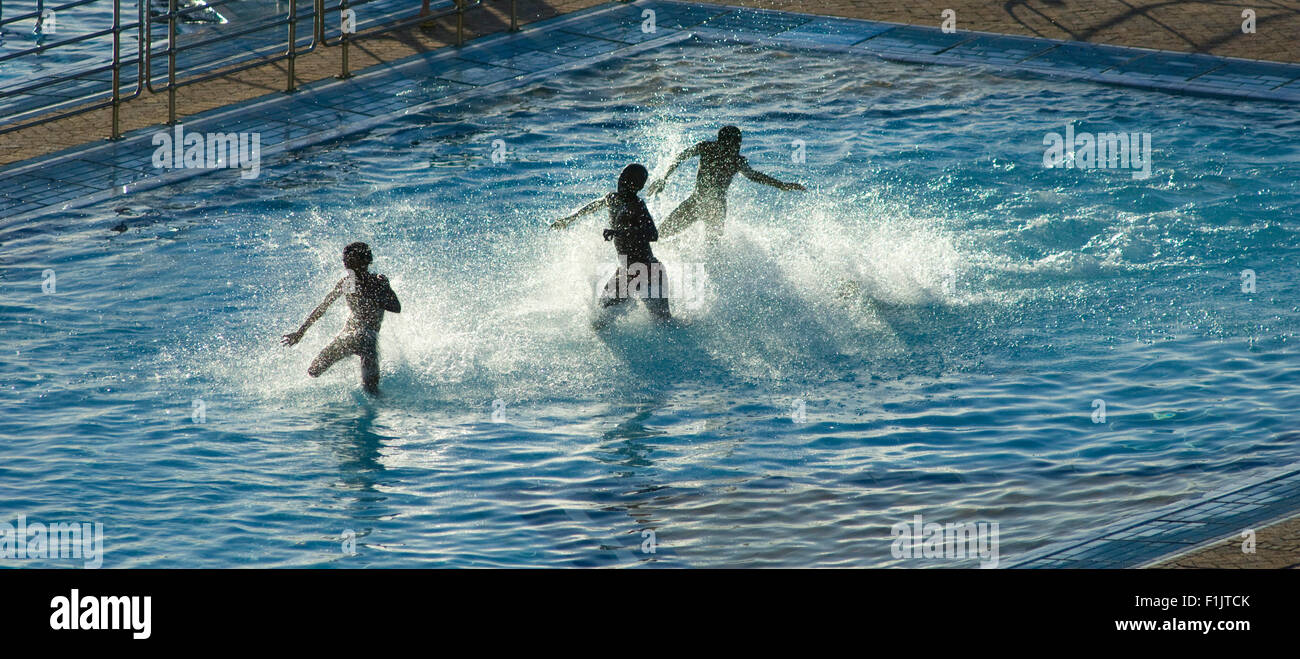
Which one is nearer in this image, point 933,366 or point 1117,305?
point 933,366

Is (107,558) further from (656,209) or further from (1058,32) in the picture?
(1058,32)

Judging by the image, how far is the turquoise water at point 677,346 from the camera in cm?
941

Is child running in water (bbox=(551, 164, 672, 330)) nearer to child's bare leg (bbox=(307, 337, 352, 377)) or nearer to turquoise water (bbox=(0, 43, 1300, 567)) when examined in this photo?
turquoise water (bbox=(0, 43, 1300, 567))

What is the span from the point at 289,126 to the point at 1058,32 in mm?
9444

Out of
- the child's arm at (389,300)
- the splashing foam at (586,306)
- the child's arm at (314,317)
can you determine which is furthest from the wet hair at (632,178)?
the child's arm at (314,317)

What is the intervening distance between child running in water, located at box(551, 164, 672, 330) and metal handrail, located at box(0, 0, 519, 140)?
5182mm

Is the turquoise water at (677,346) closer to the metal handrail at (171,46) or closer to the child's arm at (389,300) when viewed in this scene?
the child's arm at (389,300)

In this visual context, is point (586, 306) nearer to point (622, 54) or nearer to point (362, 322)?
point (362, 322)

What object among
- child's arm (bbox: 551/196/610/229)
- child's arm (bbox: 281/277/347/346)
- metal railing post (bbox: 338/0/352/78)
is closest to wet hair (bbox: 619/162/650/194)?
child's arm (bbox: 551/196/610/229)

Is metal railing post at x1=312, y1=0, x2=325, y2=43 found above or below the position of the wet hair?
above

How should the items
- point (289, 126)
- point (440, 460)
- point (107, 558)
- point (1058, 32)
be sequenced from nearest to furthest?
point (107, 558), point (440, 460), point (289, 126), point (1058, 32)

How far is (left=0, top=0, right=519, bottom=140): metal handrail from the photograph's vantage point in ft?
49.9

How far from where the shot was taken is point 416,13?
778 inches

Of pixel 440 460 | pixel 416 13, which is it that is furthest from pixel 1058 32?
pixel 440 460
